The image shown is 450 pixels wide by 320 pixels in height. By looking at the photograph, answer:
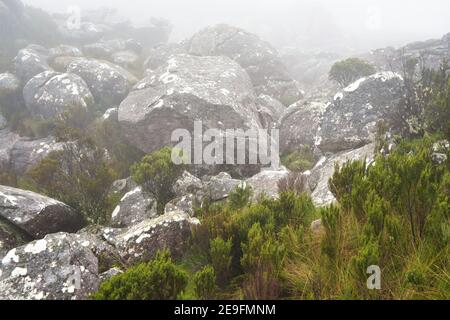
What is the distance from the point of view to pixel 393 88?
30.8ft

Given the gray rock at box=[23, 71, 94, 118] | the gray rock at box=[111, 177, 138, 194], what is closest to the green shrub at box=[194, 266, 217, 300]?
the gray rock at box=[111, 177, 138, 194]

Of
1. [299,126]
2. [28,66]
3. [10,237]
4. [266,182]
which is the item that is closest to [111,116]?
[28,66]

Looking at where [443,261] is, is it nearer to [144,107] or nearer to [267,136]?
[267,136]

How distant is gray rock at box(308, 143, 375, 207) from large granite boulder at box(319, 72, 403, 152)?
510 millimetres

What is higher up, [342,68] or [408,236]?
[342,68]

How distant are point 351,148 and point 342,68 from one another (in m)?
7.97

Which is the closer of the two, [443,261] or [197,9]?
[443,261]

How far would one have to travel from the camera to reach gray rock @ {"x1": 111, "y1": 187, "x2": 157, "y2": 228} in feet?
22.9

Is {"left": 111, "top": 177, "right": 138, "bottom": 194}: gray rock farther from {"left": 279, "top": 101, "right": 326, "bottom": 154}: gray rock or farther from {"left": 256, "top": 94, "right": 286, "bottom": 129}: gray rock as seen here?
{"left": 256, "top": 94, "right": 286, "bottom": 129}: gray rock

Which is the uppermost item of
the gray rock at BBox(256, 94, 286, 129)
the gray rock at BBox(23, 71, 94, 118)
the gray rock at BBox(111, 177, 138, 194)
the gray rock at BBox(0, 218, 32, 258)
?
the gray rock at BBox(23, 71, 94, 118)

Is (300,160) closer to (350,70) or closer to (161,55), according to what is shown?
(350,70)

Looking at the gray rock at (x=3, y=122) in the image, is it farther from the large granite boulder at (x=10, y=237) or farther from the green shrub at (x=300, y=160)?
the green shrub at (x=300, y=160)

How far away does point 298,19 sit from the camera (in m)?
60.5
